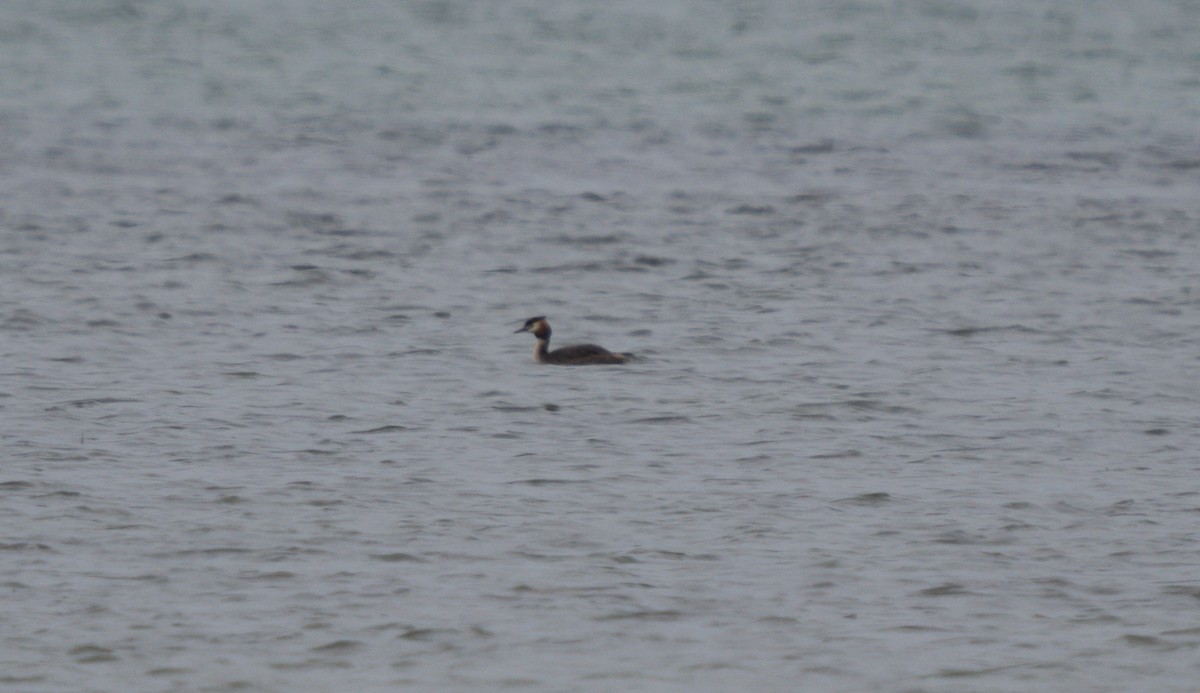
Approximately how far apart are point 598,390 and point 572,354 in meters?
0.82

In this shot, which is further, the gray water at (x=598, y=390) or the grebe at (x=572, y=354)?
the grebe at (x=572, y=354)

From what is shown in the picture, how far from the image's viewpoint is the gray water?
1055 cm

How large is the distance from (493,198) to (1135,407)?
11112mm

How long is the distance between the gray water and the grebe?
168mm

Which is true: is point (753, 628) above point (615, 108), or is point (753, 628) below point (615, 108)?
below

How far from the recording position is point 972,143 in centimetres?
3056

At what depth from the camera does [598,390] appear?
53.8ft

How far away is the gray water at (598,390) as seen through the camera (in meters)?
10.6

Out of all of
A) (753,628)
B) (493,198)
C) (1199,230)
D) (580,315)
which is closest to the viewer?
(753,628)

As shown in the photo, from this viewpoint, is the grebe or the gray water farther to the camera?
the grebe

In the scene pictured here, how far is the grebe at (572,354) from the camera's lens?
17.1 metres

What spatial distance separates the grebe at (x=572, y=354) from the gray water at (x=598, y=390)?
0.17m

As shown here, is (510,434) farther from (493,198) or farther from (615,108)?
(615,108)

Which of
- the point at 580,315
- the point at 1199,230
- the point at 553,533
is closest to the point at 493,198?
the point at 580,315
